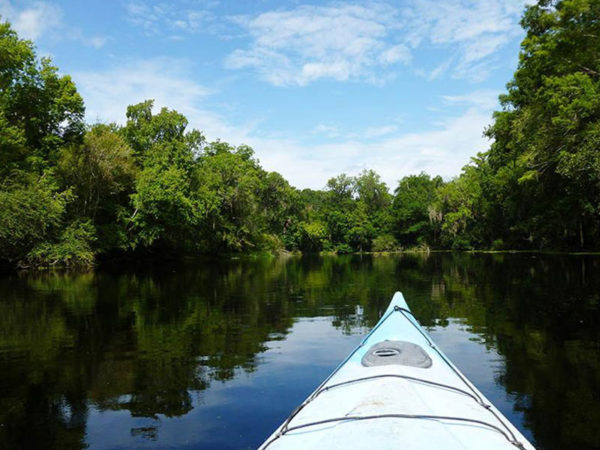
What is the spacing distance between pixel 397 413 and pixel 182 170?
113ft

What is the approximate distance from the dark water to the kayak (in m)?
1.20

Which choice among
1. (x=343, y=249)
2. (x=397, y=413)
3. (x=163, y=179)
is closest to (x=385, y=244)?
(x=343, y=249)

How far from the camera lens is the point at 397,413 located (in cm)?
292

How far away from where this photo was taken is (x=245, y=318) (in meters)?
10.8

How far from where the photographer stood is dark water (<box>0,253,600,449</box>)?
15.1 feet

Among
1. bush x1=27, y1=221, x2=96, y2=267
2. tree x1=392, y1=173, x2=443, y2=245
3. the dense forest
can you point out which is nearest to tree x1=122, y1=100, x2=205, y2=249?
the dense forest

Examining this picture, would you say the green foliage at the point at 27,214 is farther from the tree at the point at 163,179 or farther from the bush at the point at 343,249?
the bush at the point at 343,249

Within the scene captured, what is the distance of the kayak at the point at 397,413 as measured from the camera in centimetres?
258

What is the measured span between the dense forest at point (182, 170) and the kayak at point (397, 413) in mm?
18908

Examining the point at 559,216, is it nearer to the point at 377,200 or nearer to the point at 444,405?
the point at 444,405

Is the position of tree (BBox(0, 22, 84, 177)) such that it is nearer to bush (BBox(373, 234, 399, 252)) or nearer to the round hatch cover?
the round hatch cover

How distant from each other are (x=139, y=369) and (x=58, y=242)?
83.4 feet

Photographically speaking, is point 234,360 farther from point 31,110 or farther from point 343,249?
point 343,249

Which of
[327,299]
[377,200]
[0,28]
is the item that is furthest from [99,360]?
[377,200]
